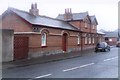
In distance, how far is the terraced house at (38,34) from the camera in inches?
1016

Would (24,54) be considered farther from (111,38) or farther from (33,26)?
(111,38)

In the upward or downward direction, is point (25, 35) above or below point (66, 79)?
above

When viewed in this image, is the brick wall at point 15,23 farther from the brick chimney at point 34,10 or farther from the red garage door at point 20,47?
the brick chimney at point 34,10

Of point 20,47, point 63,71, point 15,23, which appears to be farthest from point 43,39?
point 63,71

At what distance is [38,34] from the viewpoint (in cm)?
2839

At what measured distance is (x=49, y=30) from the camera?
30625 mm

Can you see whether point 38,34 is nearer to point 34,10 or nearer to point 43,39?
point 43,39

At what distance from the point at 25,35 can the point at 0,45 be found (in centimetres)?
631

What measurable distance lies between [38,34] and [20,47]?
14.9ft

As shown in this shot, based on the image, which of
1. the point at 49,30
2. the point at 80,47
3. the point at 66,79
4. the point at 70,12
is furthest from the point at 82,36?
the point at 66,79

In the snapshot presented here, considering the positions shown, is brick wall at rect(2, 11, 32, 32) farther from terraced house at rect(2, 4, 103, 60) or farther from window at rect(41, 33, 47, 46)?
window at rect(41, 33, 47, 46)

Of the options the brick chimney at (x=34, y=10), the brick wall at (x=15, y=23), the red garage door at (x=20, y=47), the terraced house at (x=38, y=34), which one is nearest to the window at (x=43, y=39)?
the terraced house at (x=38, y=34)

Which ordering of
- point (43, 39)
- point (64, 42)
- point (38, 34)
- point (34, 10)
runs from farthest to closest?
1. point (34, 10)
2. point (64, 42)
3. point (43, 39)
4. point (38, 34)

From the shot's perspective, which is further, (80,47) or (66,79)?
(80,47)
